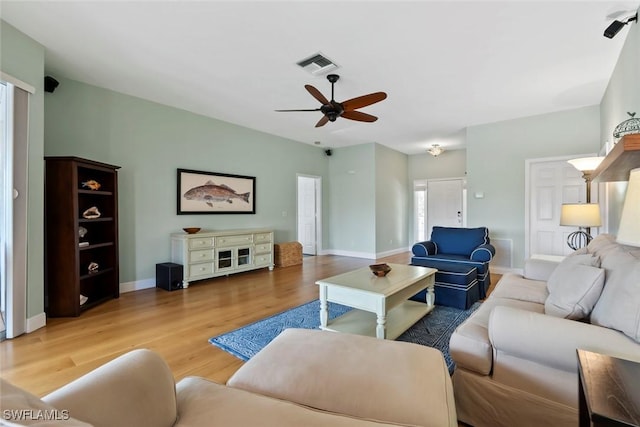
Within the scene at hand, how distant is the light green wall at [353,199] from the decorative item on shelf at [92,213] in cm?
488

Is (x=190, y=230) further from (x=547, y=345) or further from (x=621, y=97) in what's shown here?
(x=621, y=97)

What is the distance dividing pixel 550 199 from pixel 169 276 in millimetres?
5918

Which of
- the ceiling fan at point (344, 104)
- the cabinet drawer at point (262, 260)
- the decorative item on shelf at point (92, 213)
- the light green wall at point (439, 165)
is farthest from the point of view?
the light green wall at point (439, 165)

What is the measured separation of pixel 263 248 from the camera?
5.23m

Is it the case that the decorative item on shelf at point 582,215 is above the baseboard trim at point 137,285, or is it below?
above

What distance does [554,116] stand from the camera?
180 inches

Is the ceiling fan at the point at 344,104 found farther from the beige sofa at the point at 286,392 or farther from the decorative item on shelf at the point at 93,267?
the decorative item on shelf at the point at 93,267

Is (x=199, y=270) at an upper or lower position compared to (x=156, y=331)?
upper

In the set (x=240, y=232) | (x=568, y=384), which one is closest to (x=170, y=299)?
(x=240, y=232)

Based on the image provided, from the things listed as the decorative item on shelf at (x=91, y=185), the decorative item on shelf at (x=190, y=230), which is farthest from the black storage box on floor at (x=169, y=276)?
the decorative item on shelf at (x=91, y=185)

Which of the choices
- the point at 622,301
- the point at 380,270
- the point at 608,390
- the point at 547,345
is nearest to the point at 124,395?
the point at 608,390

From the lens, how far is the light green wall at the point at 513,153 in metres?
4.41

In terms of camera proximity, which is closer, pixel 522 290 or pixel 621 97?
pixel 522 290

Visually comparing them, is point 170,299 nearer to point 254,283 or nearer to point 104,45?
point 254,283
